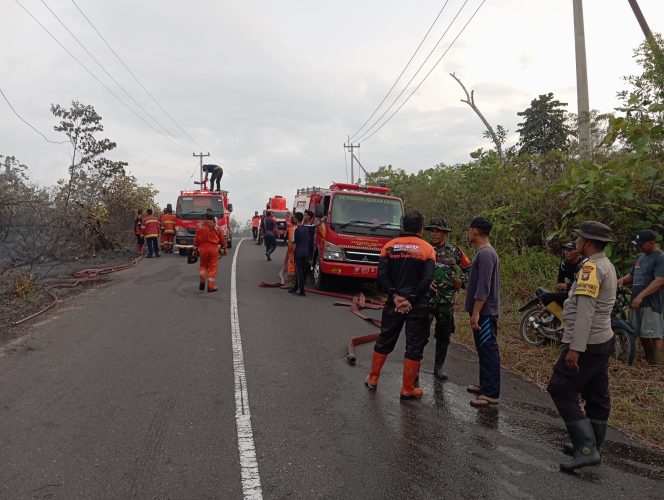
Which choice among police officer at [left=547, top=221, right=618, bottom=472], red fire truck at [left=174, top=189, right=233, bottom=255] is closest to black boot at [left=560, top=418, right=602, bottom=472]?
police officer at [left=547, top=221, right=618, bottom=472]

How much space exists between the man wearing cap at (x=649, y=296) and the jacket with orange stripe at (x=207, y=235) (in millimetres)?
8035

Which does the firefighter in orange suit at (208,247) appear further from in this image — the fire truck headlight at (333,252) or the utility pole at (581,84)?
the utility pole at (581,84)

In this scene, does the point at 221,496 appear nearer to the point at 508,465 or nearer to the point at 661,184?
the point at 508,465

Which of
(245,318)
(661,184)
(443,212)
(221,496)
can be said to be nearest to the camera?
(221,496)

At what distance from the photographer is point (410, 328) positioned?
5273mm

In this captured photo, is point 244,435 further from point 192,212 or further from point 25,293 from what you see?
point 192,212

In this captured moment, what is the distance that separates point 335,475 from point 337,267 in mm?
7796

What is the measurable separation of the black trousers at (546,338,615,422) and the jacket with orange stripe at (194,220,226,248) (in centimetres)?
863

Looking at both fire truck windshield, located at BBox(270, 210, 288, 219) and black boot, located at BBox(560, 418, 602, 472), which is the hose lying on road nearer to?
black boot, located at BBox(560, 418, 602, 472)

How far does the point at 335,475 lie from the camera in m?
3.55

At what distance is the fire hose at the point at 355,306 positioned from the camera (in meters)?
6.85

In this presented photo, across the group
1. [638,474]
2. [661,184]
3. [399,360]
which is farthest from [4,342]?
[661,184]

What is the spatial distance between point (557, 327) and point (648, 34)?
5191 mm

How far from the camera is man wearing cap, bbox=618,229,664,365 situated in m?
6.26
